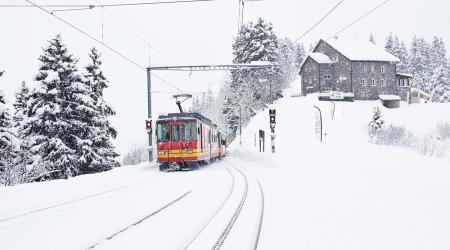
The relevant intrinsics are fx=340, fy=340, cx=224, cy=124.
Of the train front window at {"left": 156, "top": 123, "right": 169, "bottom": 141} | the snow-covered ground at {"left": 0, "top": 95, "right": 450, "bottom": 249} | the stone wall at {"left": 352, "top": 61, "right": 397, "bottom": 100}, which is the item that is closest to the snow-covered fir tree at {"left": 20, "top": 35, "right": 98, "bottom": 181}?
the train front window at {"left": 156, "top": 123, "right": 169, "bottom": 141}

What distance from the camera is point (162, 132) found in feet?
63.3

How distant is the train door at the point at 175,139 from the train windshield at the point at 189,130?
324mm

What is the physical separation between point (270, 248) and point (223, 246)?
2.26 feet

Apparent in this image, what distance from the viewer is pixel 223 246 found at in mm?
4980

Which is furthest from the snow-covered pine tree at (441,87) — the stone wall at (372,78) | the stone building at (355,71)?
the stone wall at (372,78)

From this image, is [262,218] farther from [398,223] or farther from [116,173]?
[116,173]

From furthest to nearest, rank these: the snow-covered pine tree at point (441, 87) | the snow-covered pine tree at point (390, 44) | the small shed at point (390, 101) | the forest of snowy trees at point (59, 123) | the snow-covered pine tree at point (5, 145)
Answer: the snow-covered pine tree at point (390, 44) < the snow-covered pine tree at point (441, 87) < the small shed at point (390, 101) < the forest of snowy trees at point (59, 123) < the snow-covered pine tree at point (5, 145)

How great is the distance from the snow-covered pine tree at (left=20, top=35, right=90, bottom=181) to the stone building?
43.3 metres

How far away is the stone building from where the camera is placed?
182 feet

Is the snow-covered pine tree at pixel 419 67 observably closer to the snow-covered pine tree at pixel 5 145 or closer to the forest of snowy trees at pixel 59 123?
the forest of snowy trees at pixel 59 123

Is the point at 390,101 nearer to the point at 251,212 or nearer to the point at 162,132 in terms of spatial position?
the point at 162,132

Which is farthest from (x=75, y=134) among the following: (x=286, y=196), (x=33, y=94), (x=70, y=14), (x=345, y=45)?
(x=345, y=45)

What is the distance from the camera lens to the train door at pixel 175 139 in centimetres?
1884

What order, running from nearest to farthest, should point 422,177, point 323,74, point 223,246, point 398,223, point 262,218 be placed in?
point 223,246, point 398,223, point 262,218, point 422,177, point 323,74
